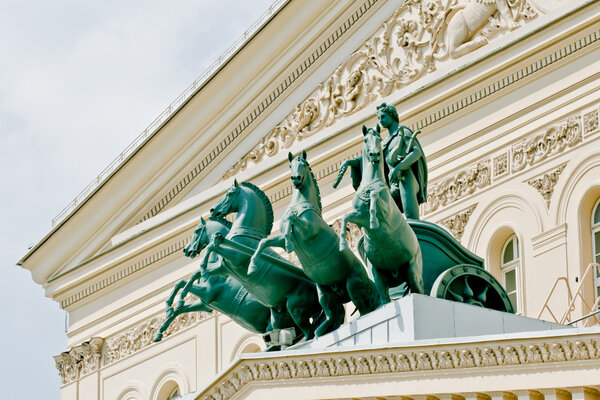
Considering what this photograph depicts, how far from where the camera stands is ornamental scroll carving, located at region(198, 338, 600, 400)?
1293 cm

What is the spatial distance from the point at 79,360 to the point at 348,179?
5.91 meters

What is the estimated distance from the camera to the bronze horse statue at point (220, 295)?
1717 cm

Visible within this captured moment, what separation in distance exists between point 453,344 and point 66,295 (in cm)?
1369

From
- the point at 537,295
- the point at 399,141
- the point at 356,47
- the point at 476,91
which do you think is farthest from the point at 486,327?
the point at 356,47

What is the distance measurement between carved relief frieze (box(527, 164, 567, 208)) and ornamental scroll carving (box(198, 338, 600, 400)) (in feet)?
17.1

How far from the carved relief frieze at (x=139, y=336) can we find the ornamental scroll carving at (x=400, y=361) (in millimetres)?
8925

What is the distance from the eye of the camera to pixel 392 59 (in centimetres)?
2195

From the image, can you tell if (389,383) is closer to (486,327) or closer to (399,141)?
(486,327)

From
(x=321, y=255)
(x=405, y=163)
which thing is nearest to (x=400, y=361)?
(x=321, y=255)

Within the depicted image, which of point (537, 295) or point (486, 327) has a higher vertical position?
point (537, 295)

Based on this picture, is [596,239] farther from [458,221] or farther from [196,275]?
[196,275]

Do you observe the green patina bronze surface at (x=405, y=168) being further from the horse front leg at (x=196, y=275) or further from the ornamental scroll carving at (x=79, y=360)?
the ornamental scroll carving at (x=79, y=360)

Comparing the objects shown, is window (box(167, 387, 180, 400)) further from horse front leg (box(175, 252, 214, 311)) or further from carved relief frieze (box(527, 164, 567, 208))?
horse front leg (box(175, 252, 214, 311))

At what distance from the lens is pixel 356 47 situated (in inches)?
888
